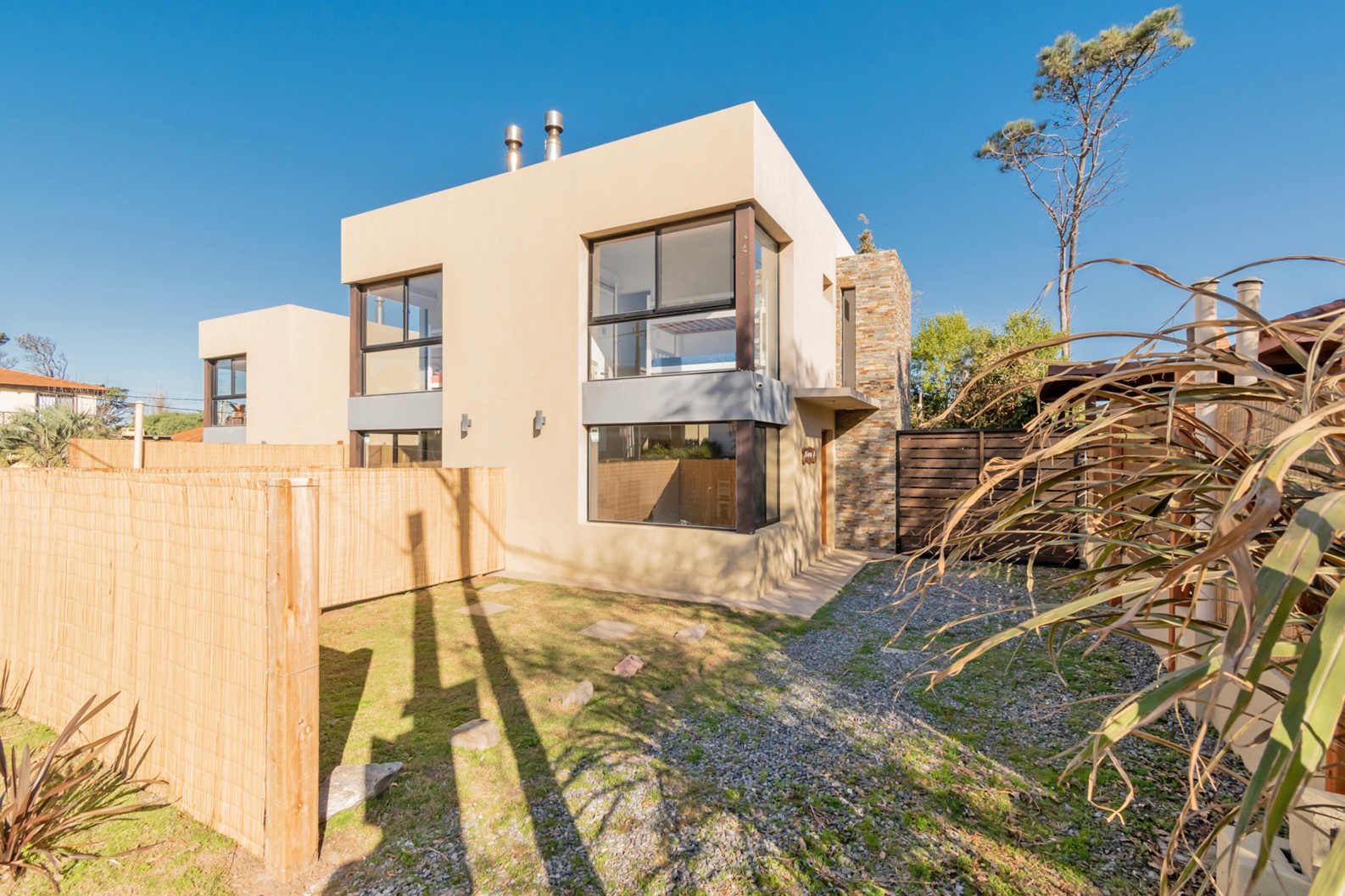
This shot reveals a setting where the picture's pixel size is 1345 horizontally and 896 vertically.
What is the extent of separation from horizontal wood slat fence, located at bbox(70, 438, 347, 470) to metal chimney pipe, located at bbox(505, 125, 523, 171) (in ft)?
24.0

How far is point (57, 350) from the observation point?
42344 mm

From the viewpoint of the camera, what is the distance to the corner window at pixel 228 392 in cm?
1661

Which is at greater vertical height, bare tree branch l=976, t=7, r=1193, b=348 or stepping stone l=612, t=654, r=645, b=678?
bare tree branch l=976, t=7, r=1193, b=348

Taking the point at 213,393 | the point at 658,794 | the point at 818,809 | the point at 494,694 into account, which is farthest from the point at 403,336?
the point at 213,393

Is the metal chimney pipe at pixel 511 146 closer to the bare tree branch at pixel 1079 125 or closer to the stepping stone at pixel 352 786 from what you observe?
the stepping stone at pixel 352 786

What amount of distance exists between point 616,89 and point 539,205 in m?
10.2

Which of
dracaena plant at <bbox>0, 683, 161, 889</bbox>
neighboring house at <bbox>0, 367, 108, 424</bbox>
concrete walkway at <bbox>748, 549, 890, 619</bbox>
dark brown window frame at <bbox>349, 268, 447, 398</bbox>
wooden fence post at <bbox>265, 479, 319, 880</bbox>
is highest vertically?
neighboring house at <bbox>0, 367, 108, 424</bbox>

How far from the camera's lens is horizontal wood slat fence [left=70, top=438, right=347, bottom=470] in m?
12.1

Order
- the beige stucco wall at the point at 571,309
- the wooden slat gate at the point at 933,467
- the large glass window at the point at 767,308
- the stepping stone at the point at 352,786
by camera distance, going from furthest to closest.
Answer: the wooden slat gate at the point at 933,467 < the large glass window at the point at 767,308 < the beige stucco wall at the point at 571,309 < the stepping stone at the point at 352,786

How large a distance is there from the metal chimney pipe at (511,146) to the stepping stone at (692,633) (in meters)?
9.03

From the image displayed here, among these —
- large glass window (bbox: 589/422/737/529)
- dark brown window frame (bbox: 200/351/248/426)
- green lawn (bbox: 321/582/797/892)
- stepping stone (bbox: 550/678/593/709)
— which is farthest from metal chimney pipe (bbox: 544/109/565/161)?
dark brown window frame (bbox: 200/351/248/426)

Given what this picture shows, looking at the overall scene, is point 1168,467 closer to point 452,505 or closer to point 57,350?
point 452,505

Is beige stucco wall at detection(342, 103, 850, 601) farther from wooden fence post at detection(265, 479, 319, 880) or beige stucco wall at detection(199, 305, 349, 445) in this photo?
beige stucco wall at detection(199, 305, 349, 445)

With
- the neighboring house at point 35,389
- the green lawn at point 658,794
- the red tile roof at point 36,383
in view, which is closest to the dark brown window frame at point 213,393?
the green lawn at point 658,794
